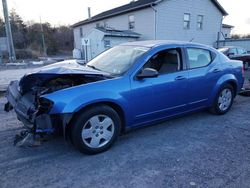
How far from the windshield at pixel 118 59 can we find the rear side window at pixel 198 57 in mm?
948

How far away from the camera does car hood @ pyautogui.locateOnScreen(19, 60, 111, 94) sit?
3240mm

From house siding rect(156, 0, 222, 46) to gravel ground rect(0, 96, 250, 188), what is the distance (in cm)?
1475

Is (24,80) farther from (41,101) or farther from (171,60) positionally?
(171,60)

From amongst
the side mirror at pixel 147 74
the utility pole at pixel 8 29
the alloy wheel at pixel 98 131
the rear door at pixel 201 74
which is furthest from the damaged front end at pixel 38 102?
the utility pole at pixel 8 29

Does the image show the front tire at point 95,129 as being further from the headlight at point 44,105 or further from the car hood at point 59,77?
the car hood at point 59,77

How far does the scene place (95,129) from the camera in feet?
10.2

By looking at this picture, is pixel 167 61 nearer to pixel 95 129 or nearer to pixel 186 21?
pixel 95 129

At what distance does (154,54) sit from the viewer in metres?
3.67

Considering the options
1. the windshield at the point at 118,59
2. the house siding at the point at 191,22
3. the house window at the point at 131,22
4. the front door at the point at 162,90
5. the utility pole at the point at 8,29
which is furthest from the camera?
the house window at the point at 131,22

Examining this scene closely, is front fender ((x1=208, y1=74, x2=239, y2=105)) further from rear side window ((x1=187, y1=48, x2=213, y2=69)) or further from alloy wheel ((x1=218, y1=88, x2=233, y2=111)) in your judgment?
rear side window ((x1=187, y1=48, x2=213, y2=69))

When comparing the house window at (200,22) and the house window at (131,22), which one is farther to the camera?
the house window at (200,22)

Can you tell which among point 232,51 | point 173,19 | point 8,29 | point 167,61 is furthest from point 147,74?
point 8,29

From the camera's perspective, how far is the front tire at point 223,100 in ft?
15.1

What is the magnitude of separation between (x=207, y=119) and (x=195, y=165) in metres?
1.88
